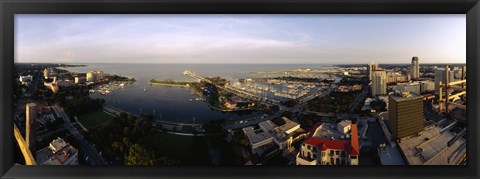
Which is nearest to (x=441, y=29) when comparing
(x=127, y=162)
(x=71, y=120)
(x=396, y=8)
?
(x=396, y=8)

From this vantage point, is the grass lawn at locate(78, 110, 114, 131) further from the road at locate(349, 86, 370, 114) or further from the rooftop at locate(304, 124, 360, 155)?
the road at locate(349, 86, 370, 114)

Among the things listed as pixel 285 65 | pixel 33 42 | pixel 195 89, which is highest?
pixel 33 42

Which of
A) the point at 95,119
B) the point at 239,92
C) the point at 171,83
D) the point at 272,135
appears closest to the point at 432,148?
the point at 272,135

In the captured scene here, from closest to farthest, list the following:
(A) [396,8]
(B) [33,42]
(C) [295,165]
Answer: (A) [396,8]
(C) [295,165]
(B) [33,42]

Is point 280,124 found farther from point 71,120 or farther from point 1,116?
point 1,116

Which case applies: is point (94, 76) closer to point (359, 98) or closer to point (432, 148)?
point (359, 98)

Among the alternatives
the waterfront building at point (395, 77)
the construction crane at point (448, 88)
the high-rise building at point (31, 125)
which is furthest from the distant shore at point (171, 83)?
the construction crane at point (448, 88)
